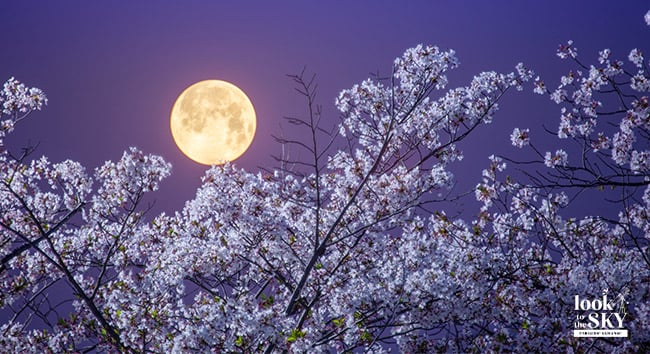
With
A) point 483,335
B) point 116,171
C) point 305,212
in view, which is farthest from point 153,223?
point 483,335

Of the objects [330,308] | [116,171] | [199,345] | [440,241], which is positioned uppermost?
[116,171]

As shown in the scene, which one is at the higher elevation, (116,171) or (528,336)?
(116,171)

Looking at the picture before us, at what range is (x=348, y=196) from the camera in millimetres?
11555

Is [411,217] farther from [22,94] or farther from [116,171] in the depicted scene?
[22,94]

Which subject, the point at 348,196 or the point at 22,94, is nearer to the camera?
the point at 348,196

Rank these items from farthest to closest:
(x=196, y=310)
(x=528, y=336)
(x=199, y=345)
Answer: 1. (x=528, y=336)
2. (x=196, y=310)
3. (x=199, y=345)

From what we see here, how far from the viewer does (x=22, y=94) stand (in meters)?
12.3

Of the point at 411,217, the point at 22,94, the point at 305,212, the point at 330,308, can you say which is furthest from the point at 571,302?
the point at 22,94

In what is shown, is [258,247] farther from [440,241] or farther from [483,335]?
[483,335]

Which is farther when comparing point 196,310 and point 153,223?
point 153,223

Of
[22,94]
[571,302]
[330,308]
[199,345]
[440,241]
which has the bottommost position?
[199,345]

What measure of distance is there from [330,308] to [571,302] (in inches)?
162

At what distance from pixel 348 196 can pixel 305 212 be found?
0.90 meters

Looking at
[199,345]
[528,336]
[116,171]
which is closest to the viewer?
[199,345]
